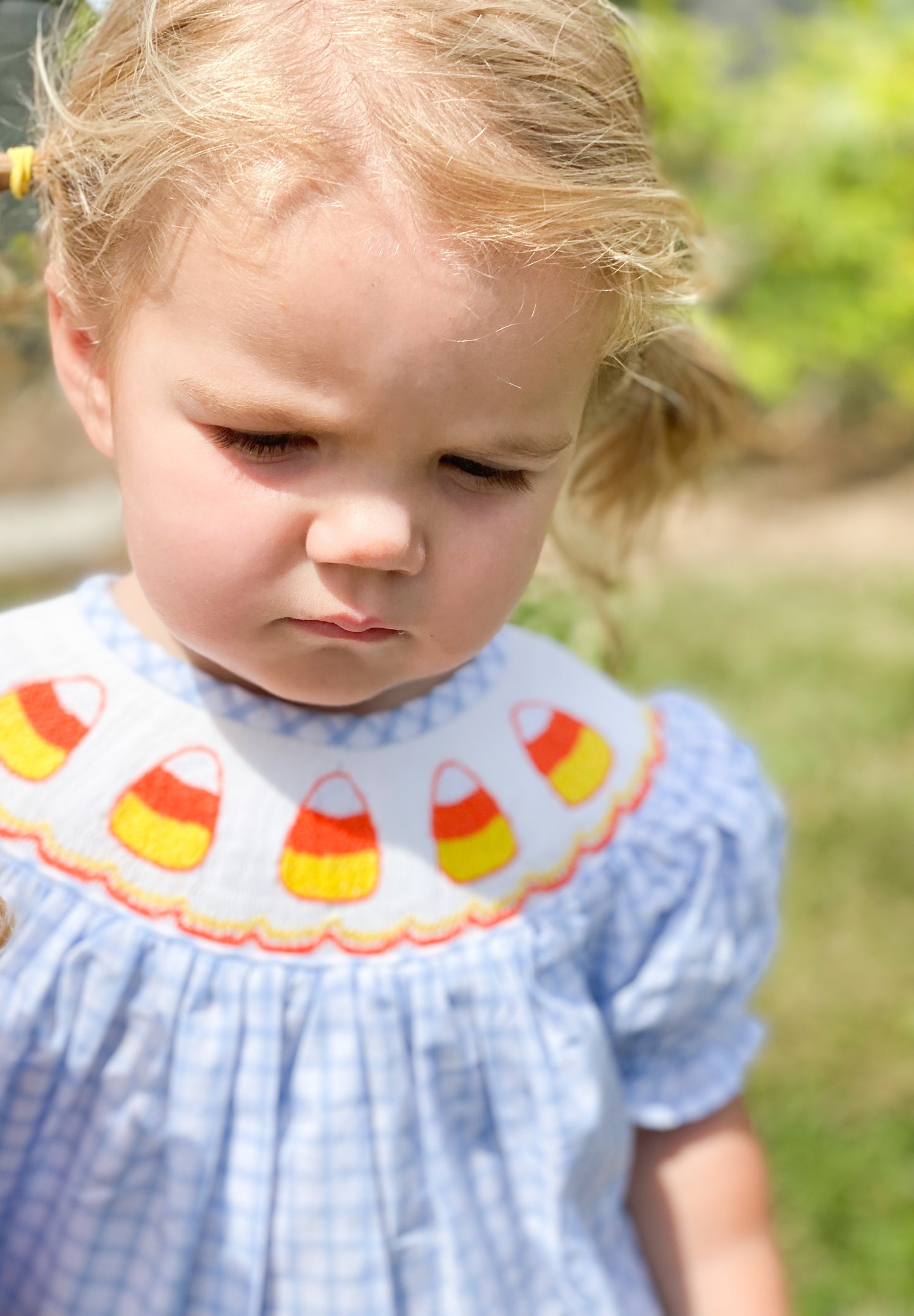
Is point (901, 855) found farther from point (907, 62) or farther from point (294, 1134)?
point (907, 62)

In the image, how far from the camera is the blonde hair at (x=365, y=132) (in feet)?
2.98

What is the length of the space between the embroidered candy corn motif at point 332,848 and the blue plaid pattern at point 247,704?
0.13ft

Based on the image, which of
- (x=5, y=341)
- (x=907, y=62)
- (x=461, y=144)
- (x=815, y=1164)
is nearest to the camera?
(x=461, y=144)

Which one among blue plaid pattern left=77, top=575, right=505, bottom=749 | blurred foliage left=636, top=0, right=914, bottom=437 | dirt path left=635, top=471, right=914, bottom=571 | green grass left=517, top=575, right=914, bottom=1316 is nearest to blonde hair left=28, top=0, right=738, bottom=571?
blue plaid pattern left=77, top=575, right=505, bottom=749

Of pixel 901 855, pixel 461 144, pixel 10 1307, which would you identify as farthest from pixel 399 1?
pixel 901 855

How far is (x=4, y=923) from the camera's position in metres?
0.96

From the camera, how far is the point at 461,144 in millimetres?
917

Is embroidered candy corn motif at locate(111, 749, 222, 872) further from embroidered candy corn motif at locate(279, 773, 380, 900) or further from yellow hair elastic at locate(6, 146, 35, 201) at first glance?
yellow hair elastic at locate(6, 146, 35, 201)

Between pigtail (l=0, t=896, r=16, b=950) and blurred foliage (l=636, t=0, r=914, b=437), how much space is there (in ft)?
13.9

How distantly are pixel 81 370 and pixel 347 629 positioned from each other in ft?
0.98

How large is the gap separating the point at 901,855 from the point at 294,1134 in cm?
214

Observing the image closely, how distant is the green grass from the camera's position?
7.03 ft

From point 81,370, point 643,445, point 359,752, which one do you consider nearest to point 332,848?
point 359,752

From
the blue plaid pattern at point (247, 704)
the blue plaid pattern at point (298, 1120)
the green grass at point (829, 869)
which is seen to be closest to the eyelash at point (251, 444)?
the blue plaid pattern at point (247, 704)
